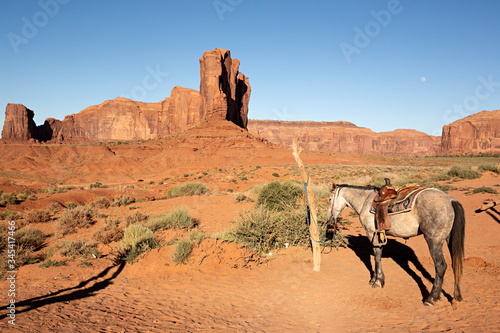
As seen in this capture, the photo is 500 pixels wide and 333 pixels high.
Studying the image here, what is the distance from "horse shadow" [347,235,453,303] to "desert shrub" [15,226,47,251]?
37.0 ft

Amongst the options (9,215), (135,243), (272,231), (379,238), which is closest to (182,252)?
(135,243)

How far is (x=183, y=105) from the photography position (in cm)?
9750

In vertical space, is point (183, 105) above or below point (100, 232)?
above

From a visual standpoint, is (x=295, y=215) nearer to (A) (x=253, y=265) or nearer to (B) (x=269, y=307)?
(A) (x=253, y=265)

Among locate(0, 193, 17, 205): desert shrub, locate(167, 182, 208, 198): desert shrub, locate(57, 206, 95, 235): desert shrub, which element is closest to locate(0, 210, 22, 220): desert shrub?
locate(0, 193, 17, 205): desert shrub

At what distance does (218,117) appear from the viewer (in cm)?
8106

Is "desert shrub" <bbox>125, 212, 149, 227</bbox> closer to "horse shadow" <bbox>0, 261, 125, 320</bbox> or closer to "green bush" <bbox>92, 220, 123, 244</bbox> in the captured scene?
"green bush" <bbox>92, 220, 123, 244</bbox>

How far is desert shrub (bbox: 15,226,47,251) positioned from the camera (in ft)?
33.1

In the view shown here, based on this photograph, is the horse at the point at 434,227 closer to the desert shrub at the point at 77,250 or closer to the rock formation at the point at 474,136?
the desert shrub at the point at 77,250

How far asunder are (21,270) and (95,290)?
3.11 meters

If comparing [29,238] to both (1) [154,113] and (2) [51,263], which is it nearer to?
(2) [51,263]

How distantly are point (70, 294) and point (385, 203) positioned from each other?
7310 mm

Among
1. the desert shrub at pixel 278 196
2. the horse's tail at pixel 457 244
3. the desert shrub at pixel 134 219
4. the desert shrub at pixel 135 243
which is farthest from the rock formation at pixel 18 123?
the horse's tail at pixel 457 244

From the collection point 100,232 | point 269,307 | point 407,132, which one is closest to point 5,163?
point 100,232
